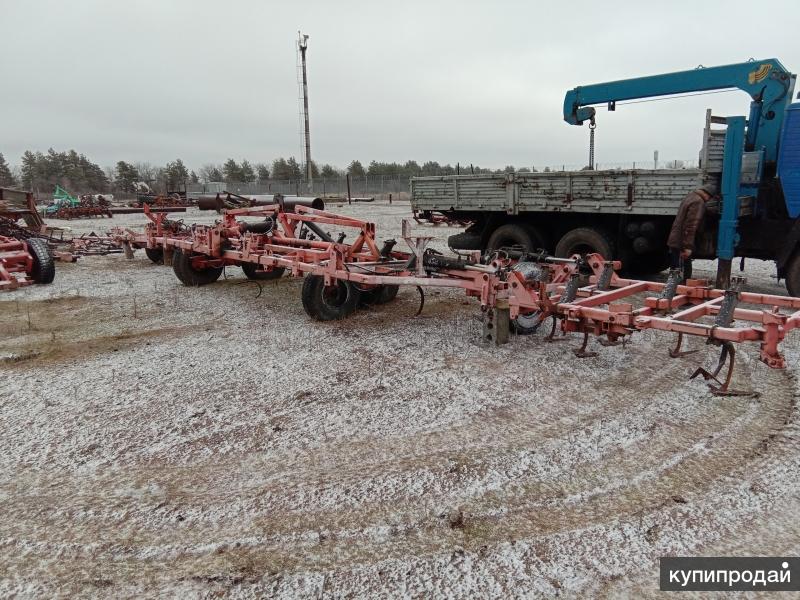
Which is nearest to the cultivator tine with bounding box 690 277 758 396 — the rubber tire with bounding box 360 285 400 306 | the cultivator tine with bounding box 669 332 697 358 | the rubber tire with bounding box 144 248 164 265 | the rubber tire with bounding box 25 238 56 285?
the cultivator tine with bounding box 669 332 697 358

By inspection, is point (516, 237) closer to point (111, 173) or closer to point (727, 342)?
point (727, 342)

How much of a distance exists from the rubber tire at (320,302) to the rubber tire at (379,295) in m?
0.40

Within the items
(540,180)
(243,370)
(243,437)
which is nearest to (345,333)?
(243,370)

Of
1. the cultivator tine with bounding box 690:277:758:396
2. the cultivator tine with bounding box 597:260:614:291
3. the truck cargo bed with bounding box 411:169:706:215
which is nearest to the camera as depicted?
the cultivator tine with bounding box 690:277:758:396

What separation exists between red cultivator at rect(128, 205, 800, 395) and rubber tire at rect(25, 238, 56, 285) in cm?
222

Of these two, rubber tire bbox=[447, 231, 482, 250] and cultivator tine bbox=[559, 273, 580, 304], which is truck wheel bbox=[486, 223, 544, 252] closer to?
rubber tire bbox=[447, 231, 482, 250]

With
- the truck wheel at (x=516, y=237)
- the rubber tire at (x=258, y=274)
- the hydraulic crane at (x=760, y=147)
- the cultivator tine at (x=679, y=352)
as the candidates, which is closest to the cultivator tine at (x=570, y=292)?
the cultivator tine at (x=679, y=352)

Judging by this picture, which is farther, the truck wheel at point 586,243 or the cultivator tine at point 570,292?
the truck wheel at point 586,243

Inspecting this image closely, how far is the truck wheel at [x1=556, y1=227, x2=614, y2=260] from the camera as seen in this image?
797 centimetres

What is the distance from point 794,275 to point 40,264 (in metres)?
10.4

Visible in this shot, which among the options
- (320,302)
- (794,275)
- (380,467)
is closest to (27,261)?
(320,302)

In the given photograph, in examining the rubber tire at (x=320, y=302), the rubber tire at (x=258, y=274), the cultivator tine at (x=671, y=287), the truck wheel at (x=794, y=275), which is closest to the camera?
the cultivator tine at (x=671, y=287)

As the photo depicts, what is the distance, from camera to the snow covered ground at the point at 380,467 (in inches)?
88.4

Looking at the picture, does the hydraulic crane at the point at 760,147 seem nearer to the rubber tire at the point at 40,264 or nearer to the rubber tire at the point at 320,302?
the rubber tire at the point at 320,302
